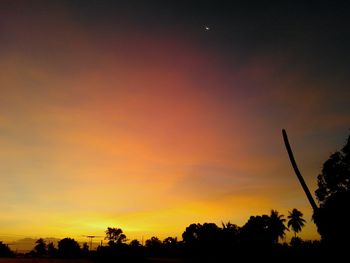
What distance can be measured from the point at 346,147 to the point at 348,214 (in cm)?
622

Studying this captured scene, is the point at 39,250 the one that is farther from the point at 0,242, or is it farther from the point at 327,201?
the point at 327,201

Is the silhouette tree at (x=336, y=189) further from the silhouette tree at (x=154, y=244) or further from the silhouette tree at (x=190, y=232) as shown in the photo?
the silhouette tree at (x=190, y=232)

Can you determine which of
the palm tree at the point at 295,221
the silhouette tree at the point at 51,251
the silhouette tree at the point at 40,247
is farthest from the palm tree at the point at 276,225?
the silhouette tree at the point at 40,247

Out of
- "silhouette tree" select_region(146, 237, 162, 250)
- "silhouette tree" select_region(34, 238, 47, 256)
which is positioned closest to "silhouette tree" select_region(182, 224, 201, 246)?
"silhouette tree" select_region(146, 237, 162, 250)

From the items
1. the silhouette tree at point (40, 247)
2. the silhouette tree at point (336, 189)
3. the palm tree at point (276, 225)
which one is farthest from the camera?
the silhouette tree at point (40, 247)

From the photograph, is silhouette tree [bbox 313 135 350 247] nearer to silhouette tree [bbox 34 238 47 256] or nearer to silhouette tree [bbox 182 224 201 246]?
silhouette tree [bbox 182 224 201 246]

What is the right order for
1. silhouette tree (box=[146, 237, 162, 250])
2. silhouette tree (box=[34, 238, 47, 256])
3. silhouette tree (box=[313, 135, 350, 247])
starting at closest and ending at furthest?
silhouette tree (box=[313, 135, 350, 247]) → silhouette tree (box=[146, 237, 162, 250]) → silhouette tree (box=[34, 238, 47, 256])

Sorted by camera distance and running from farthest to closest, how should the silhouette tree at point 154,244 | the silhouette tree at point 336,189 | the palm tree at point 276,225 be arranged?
the palm tree at point 276,225
the silhouette tree at point 154,244
the silhouette tree at point 336,189

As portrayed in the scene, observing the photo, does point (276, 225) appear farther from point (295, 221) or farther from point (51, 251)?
point (51, 251)

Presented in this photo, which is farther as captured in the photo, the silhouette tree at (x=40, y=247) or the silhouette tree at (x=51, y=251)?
the silhouette tree at (x=40, y=247)

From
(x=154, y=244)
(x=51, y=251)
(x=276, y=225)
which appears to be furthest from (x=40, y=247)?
(x=276, y=225)

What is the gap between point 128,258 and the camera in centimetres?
3584

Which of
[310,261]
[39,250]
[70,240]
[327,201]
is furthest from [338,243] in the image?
[39,250]

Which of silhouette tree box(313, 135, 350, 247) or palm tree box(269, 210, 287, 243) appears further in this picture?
palm tree box(269, 210, 287, 243)
